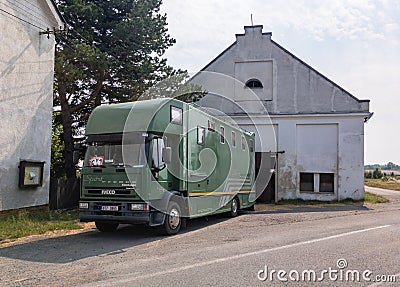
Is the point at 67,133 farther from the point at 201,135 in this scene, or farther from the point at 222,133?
the point at 201,135

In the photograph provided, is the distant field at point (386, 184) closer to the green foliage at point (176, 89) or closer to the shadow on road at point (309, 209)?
the shadow on road at point (309, 209)

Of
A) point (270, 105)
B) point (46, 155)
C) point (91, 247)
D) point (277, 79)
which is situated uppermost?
point (277, 79)

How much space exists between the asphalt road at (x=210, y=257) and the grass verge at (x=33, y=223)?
1.01m

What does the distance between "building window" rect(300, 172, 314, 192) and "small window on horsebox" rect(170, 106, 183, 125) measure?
48.0 feet

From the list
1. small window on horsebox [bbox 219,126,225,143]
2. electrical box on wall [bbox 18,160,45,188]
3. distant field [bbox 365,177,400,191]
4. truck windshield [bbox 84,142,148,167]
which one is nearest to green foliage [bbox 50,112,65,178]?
electrical box on wall [bbox 18,160,45,188]

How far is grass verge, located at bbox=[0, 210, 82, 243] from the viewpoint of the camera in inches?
451

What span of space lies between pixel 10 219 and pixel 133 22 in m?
10.3

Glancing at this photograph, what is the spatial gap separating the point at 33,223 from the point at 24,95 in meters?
4.49

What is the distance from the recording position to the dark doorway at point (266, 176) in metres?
24.4

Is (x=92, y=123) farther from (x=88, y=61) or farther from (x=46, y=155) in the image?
(x=88, y=61)

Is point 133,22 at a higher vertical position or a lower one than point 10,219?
higher

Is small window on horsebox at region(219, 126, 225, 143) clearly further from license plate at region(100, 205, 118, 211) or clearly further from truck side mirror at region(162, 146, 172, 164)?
license plate at region(100, 205, 118, 211)

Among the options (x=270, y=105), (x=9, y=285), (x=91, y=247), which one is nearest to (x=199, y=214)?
(x=91, y=247)

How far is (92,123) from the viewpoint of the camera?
11.3 meters
